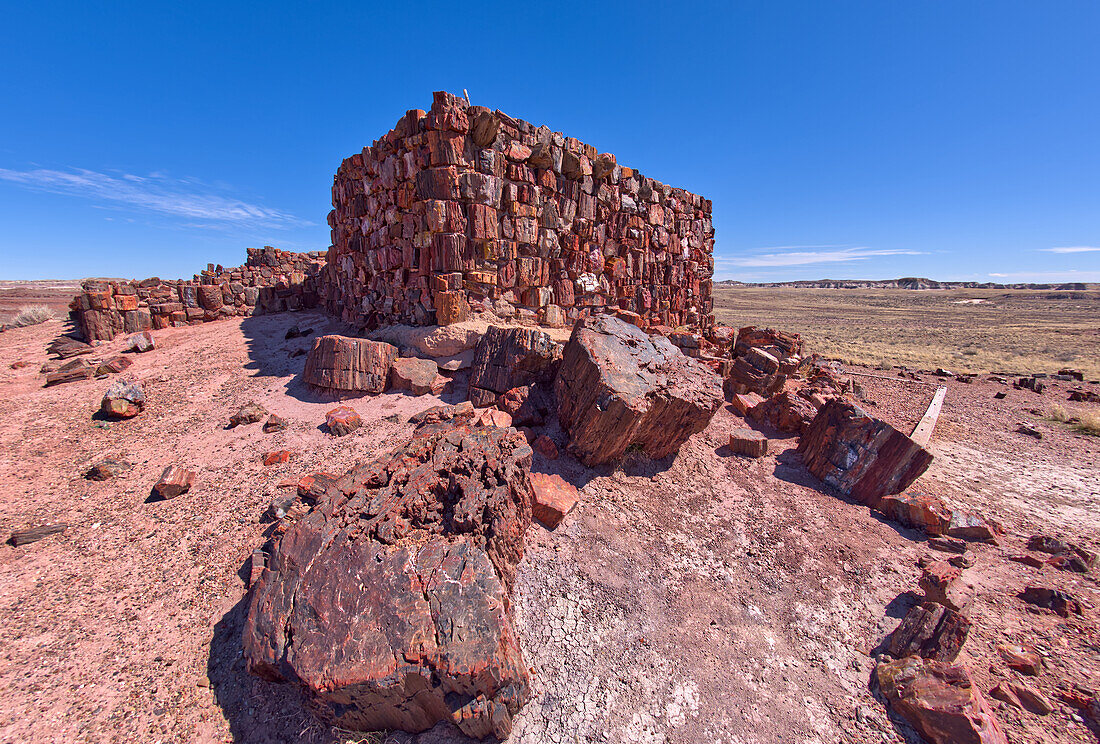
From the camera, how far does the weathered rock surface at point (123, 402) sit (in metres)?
5.70

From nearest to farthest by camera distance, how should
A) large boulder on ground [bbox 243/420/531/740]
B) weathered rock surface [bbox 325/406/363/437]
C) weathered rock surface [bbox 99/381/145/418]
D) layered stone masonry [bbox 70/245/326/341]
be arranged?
large boulder on ground [bbox 243/420/531/740], weathered rock surface [bbox 325/406/363/437], weathered rock surface [bbox 99/381/145/418], layered stone masonry [bbox 70/245/326/341]

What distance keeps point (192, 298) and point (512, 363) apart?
10.2 m

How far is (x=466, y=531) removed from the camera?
320cm

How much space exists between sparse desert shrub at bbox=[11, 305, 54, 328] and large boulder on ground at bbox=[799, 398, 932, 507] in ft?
64.9

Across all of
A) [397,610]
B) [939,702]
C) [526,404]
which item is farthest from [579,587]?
[939,702]

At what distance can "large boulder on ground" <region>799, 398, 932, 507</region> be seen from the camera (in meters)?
5.10

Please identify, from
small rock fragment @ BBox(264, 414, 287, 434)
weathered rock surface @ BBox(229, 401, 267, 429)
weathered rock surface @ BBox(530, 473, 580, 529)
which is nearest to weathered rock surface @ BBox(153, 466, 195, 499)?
small rock fragment @ BBox(264, 414, 287, 434)

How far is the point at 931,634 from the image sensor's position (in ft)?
11.0

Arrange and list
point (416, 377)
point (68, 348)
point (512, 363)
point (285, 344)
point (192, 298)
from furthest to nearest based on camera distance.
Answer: point (192, 298) < point (285, 344) < point (68, 348) < point (416, 377) < point (512, 363)

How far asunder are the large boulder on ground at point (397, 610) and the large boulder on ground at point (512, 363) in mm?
2351

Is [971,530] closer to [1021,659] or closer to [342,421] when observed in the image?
[1021,659]

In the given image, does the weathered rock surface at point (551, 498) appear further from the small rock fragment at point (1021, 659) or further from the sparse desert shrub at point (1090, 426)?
the sparse desert shrub at point (1090, 426)

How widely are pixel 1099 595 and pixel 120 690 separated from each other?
810 centimetres

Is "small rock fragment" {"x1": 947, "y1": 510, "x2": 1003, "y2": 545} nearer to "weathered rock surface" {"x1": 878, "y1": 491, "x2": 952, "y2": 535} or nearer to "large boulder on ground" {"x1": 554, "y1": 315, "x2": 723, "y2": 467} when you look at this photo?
"weathered rock surface" {"x1": 878, "y1": 491, "x2": 952, "y2": 535}
